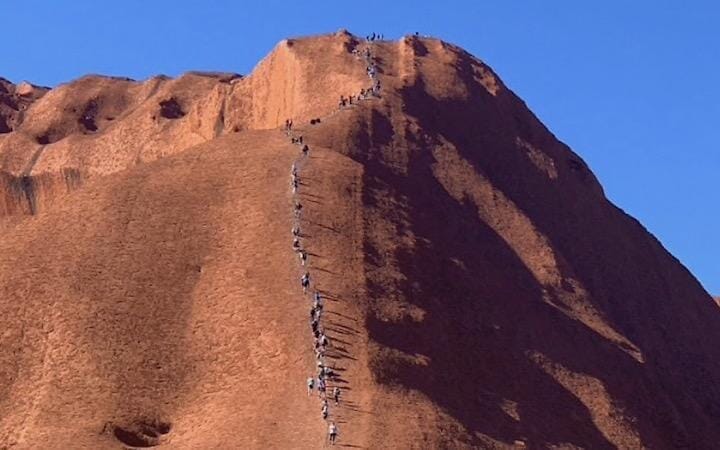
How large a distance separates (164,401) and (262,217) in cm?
1209

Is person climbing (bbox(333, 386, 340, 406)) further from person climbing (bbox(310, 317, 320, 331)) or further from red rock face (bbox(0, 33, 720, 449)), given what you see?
person climbing (bbox(310, 317, 320, 331))

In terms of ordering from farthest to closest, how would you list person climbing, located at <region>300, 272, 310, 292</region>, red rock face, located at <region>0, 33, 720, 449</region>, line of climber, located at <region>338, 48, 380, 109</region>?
line of climber, located at <region>338, 48, 380, 109</region> → person climbing, located at <region>300, 272, 310, 292</region> → red rock face, located at <region>0, 33, 720, 449</region>

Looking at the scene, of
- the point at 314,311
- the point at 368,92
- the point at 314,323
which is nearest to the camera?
the point at 314,323

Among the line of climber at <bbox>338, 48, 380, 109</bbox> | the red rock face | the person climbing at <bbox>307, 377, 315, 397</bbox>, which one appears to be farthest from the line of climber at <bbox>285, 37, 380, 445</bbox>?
the line of climber at <bbox>338, 48, 380, 109</bbox>

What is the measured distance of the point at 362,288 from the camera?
196ft

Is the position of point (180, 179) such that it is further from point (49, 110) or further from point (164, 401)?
point (49, 110)

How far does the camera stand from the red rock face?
53.9m

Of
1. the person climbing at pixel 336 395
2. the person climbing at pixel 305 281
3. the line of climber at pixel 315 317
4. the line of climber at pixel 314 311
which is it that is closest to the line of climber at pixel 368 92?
the line of climber at pixel 314 311

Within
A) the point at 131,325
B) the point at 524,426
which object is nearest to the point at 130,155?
the point at 131,325

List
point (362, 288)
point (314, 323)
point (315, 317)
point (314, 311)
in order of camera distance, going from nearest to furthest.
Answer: point (314, 323) < point (315, 317) < point (314, 311) < point (362, 288)

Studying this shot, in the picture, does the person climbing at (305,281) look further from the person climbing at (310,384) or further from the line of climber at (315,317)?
the person climbing at (310,384)

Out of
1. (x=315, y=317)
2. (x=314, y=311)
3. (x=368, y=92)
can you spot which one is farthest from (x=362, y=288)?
(x=368, y=92)

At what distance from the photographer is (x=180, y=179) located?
221ft

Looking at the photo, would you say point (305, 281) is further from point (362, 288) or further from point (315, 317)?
point (315, 317)
